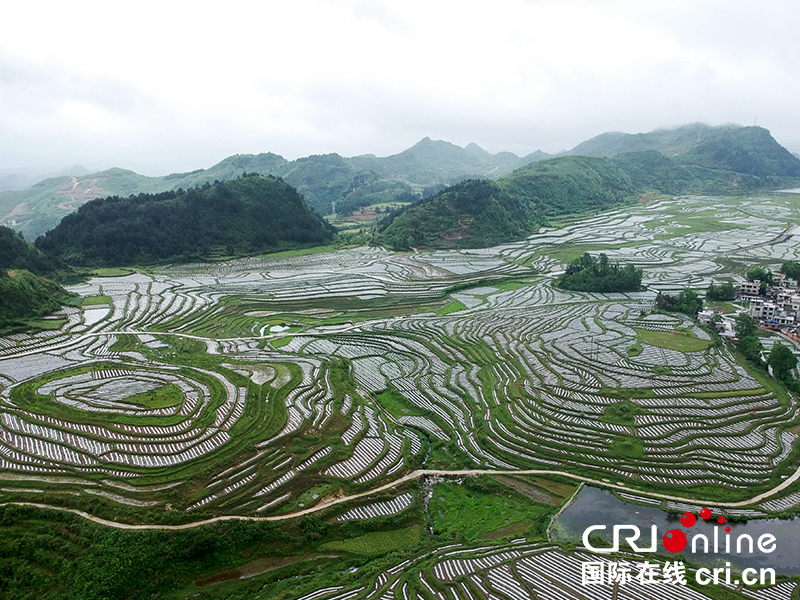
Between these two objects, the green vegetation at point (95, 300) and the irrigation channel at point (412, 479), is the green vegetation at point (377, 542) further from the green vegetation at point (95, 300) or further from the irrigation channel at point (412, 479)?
the green vegetation at point (95, 300)

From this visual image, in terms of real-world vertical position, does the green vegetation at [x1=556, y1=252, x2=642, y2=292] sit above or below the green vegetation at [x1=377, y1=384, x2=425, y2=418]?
above

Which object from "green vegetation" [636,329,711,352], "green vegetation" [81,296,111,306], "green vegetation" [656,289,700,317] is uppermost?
"green vegetation" [81,296,111,306]

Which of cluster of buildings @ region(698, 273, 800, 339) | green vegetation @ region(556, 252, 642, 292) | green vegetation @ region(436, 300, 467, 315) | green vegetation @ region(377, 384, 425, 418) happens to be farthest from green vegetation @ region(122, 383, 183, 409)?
green vegetation @ region(556, 252, 642, 292)

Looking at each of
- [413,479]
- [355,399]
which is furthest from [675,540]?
[355,399]

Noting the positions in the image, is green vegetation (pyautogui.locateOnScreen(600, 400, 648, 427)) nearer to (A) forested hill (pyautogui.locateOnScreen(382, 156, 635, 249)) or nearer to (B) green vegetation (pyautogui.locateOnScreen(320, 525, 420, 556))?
(B) green vegetation (pyautogui.locateOnScreen(320, 525, 420, 556))

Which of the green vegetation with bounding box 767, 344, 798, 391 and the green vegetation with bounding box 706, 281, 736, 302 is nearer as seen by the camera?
the green vegetation with bounding box 767, 344, 798, 391

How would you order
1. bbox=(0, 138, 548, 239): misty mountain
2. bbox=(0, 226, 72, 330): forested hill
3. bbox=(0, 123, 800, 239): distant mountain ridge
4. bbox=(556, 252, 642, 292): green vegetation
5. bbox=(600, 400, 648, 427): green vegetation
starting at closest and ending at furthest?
bbox=(600, 400, 648, 427): green vegetation, bbox=(0, 226, 72, 330): forested hill, bbox=(556, 252, 642, 292): green vegetation, bbox=(0, 138, 548, 239): misty mountain, bbox=(0, 123, 800, 239): distant mountain ridge

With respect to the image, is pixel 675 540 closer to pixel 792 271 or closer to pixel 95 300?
pixel 792 271

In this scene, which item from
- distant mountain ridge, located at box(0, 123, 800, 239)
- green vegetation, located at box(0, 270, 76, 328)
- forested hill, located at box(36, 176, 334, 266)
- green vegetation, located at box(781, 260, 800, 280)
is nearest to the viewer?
green vegetation, located at box(0, 270, 76, 328)
